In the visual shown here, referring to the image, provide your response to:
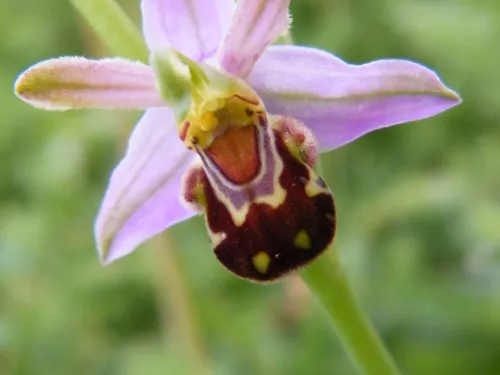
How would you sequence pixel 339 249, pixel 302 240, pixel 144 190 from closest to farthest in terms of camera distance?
pixel 302 240 < pixel 144 190 < pixel 339 249

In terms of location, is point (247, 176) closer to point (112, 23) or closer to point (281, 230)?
point (281, 230)

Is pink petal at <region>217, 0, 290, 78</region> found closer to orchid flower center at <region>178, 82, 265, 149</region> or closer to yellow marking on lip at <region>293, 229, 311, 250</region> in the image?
orchid flower center at <region>178, 82, 265, 149</region>

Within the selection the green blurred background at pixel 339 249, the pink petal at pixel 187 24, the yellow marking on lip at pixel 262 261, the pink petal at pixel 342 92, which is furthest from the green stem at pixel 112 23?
the green blurred background at pixel 339 249

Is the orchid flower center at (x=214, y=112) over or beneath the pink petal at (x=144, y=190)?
over

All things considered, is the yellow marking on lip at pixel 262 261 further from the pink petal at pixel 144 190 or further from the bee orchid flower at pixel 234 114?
the pink petal at pixel 144 190

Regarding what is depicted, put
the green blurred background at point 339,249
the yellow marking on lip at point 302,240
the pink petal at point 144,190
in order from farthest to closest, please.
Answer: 1. the green blurred background at point 339,249
2. the pink petal at point 144,190
3. the yellow marking on lip at point 302,240

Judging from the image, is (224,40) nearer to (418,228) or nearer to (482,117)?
(418,228)

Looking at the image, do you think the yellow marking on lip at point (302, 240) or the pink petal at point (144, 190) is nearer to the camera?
the yellow marking on lip at point (302, 240)

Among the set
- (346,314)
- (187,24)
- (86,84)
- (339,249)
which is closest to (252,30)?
(187,24)
